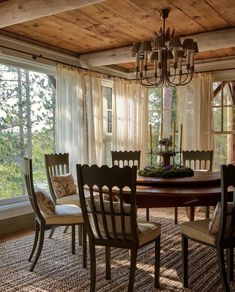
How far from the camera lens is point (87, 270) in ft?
9.22

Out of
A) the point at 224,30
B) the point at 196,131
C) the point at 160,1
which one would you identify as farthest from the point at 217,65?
the point at 160,1

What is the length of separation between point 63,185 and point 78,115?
144 cm

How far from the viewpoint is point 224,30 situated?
147 inches

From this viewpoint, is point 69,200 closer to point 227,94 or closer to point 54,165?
point 54,165

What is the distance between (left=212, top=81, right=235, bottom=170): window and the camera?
5.18 m

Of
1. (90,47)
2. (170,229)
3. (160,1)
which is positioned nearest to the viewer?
(160,1)

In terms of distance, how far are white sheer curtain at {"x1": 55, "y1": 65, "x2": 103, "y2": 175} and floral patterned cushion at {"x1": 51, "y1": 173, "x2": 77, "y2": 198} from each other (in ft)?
3.01

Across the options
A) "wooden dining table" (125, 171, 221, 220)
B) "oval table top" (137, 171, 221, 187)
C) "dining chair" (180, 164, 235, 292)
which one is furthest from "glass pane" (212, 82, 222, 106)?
"dining chair" (180, 164, 235, 292)

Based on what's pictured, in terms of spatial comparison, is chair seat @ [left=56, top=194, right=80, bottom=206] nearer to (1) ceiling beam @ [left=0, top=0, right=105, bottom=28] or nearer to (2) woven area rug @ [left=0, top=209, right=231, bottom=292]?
(2) woven area rug @ [left=0, top=209, right=231, bottom=292]

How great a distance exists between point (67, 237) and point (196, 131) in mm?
2662

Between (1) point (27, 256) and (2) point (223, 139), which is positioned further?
(2) point (223, 139)

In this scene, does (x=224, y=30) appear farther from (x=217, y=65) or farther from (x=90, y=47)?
(x=90, y=47)

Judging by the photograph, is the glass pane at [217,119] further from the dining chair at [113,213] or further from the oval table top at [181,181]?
the dining chair at [113,213]

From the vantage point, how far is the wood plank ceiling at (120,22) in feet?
10.1
